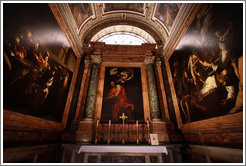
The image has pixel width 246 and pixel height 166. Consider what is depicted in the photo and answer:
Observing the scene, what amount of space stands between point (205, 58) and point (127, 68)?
3.97 m

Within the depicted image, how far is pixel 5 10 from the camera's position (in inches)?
97.1

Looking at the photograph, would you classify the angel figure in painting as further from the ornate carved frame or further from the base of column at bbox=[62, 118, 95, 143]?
the base of column at bbox=[62, 118, 95, 143]

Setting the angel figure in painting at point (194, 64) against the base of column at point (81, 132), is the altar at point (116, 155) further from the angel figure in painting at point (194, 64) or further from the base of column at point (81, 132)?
the angel figure in painting at point (194, 64)

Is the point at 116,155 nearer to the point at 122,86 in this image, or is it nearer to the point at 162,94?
the point at 122,86

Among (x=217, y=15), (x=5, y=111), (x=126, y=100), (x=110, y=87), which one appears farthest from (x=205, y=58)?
(x=5, y=111)

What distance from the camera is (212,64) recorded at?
3232mm

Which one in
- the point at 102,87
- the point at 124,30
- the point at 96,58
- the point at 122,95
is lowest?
the point at 122,95

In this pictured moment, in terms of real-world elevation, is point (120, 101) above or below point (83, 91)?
below

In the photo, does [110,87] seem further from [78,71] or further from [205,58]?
[205,58]

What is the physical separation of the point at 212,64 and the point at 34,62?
17.3 ft

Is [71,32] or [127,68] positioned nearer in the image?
[71,32]

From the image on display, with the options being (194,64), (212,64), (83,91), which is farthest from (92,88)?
(212,64)


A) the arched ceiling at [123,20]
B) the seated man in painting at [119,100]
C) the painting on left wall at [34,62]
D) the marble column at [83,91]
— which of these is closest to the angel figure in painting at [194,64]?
the arched ceiling at [123,20]

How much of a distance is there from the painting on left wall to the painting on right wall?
17.0 ft
